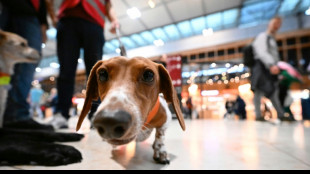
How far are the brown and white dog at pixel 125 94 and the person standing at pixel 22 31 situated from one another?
84 cm

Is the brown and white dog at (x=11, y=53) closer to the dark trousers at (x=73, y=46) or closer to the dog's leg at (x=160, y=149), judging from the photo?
the dark trousers at (x=73, y=46)

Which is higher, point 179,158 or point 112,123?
point 112,123

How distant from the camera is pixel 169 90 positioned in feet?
2.05

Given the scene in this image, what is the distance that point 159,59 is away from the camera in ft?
2.14

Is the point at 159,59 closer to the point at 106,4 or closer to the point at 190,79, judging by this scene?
the point at 190,79

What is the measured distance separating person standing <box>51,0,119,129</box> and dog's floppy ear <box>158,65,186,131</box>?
0.22 m

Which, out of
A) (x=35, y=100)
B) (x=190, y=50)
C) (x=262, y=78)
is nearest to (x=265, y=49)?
(x=262, y=78)

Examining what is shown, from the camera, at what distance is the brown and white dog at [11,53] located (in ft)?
3.53

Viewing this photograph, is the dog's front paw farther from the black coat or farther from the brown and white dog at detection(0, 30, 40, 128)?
the brown and white dog at detection(0, 30, 40, 128)

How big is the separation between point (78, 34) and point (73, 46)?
45 mm

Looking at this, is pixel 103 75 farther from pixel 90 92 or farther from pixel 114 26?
pixel 114 26

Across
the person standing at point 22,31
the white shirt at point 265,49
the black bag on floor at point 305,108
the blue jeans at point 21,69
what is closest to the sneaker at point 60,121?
the person standing at point 22,31

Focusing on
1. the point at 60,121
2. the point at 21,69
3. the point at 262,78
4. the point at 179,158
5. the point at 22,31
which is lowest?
the point at 179,158

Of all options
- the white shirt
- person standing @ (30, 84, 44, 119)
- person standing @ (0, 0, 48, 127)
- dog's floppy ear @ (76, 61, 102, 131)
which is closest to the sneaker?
dog's floppy ear @ (76, 61, 102, 131)
